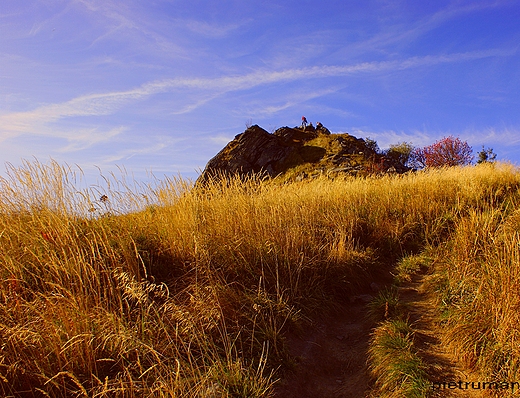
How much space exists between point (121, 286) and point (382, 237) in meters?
4.94

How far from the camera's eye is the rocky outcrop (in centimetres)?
2019

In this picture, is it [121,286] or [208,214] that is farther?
[208,214]

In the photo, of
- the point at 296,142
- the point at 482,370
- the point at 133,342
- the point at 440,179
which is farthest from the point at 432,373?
the point at 296,142

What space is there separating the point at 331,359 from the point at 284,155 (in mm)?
19073

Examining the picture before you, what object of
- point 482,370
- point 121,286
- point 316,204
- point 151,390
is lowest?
point 482,370

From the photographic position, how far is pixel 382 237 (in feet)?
21.6

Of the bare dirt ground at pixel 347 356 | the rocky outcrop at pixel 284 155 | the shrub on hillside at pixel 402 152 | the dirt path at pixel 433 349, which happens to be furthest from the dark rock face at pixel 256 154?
the bare dirt ground at pixel 347 356

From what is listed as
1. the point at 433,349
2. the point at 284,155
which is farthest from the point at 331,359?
the point at 284,155

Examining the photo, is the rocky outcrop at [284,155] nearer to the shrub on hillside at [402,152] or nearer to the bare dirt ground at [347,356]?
the shrub on hillside at [402,152]

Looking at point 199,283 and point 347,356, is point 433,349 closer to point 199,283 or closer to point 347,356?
point 347,356

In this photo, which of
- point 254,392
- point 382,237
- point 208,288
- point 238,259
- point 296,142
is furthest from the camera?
point 296,142

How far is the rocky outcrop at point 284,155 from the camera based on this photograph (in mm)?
20188

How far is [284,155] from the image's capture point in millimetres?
22062

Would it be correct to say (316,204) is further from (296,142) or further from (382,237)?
(296,142)
